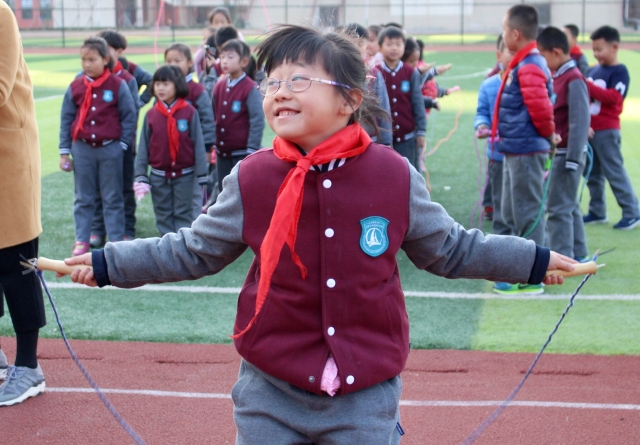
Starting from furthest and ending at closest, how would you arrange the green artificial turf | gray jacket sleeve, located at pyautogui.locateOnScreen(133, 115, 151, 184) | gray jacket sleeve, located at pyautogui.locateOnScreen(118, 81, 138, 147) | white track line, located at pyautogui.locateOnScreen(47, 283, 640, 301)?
1. gray jacket sleeve, located at pyautogui.locateOnScreen(133, 115, 151, 184)
2. gray jacket sleeve, located at pyautogui.locateOnScreen(118, 81, 138, 147)
3. white track line, located at pyautogui.locateOnScreen(47, 283, 640, 301)
4. the green artificial turf

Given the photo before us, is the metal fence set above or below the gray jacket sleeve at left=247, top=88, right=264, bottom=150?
above

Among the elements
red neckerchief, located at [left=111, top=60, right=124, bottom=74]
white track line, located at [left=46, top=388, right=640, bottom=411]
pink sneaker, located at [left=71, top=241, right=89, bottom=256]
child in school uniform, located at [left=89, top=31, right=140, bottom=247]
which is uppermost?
red neckerchief, located at [left=111, top=60, right=124, bottom=74]

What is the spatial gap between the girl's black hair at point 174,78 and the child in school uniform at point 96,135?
0.30 m

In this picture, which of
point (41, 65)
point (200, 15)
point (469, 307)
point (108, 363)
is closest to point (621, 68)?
point (469, 307)

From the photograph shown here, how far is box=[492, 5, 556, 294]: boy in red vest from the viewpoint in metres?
6.01

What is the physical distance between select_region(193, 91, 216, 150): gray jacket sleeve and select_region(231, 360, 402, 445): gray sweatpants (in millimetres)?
5312

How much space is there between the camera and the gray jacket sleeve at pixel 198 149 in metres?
7.28

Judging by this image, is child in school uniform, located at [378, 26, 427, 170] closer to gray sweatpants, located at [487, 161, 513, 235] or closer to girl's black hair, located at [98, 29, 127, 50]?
gray sweatpants, located at [487, 161, 513, 235]

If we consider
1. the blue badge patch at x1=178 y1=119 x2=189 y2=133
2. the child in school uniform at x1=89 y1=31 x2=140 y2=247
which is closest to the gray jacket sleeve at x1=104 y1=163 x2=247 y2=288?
the blue badge patch at x1=178 y1=119 x2=189 y2=133

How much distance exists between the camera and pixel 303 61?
2463 mm

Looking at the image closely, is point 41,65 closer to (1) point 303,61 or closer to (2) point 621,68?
(2) point 621,68

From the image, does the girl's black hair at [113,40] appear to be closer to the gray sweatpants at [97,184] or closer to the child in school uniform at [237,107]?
the child in school uniform at [237,107]

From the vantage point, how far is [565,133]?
6656 mm

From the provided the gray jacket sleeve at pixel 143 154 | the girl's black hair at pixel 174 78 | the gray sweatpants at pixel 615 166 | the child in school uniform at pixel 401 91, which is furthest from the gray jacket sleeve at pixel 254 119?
the gray sweatpants at pixel 615 166
